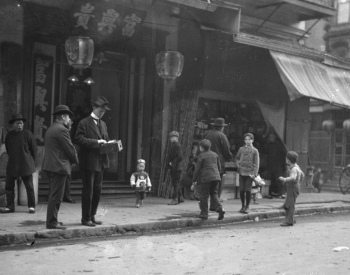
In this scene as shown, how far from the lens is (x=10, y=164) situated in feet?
35.2

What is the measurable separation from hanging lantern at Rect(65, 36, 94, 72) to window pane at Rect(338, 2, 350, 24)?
62.0 ft

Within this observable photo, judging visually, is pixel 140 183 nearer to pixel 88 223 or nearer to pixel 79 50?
pixel 88 223

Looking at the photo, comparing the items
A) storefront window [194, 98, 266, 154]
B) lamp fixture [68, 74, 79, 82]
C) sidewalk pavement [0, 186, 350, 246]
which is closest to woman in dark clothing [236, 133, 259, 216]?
sidewalk pavement [0, 186, 350, 246]

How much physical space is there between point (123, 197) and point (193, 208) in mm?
2546

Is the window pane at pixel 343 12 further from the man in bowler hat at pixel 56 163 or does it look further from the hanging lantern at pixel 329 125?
the man in bowler hat at pixel 56 163

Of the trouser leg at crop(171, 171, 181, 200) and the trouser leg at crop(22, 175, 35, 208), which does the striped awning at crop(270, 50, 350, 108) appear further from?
the trouser leg at crop(22, 175, 35, 208)

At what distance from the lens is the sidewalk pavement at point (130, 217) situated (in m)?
8.48

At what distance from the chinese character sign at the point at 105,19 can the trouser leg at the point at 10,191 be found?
3801mm

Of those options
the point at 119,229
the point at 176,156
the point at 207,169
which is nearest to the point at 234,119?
the point at 176,156

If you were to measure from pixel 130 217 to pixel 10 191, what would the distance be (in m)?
2.53

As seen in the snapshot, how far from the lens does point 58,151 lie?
28.9 ft

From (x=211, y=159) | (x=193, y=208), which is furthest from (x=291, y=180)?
(x=193, y=208)

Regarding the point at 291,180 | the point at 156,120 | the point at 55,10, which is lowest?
the point at 291,180

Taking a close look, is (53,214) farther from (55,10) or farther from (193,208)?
(55,10)
